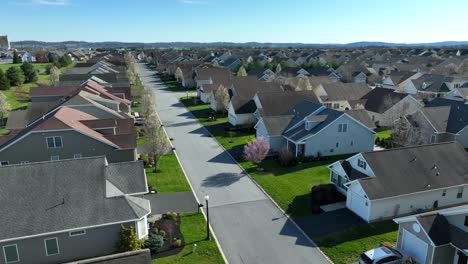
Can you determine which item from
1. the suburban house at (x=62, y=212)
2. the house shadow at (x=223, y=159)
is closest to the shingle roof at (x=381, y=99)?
the house shadow at (x=223, y=159)

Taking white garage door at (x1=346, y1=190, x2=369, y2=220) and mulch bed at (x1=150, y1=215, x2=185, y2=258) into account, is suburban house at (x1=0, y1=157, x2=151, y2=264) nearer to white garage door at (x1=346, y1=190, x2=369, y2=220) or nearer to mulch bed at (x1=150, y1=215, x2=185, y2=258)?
mulch bed at (x1=150, y1=215, x2=185, y2=258)

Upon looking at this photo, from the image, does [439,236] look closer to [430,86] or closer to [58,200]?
[58,200]

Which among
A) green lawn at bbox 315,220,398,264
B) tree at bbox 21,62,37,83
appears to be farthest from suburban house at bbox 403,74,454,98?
tree at bbox 21,62,37,83

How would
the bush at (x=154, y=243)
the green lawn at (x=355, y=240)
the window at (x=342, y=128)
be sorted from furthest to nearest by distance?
the window at (x=342, y=128)
the bush at (x=154, y=243)
the green lawn at (x=355, y=240)

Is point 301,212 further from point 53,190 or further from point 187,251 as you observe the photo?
point 53,190

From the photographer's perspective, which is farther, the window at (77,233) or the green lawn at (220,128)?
the green lawn at (220,128)

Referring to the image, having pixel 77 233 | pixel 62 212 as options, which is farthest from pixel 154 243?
pixel 62 212

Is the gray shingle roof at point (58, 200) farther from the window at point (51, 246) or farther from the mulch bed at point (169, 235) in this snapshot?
the mulch bed at point (169, 235)
